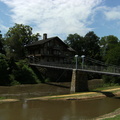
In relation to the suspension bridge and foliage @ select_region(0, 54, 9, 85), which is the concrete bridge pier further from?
foliage @ select_region(0, 54, 9, 85)

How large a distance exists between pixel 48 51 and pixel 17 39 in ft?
36.9

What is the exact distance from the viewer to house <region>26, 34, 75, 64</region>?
1745 inches

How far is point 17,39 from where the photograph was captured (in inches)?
1946

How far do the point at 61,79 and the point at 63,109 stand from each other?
27.4m

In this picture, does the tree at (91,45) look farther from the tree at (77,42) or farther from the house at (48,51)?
the house at (48,51)

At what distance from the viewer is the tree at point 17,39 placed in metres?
48.6

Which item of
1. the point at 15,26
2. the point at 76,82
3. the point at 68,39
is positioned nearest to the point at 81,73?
the point at 76,82

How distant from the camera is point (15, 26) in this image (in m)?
54.2

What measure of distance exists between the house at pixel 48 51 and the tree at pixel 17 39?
4.30 metres

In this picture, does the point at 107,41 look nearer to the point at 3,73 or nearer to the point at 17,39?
the point at 17,39

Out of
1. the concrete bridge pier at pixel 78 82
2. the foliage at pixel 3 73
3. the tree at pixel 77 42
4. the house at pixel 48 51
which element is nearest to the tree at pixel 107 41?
the tree at pixel 77 42

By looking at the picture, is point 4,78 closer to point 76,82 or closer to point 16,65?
point 16,65

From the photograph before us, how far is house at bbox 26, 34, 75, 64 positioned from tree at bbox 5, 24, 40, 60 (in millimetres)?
4299

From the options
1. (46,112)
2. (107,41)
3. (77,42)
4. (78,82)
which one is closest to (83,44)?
(77,42)
